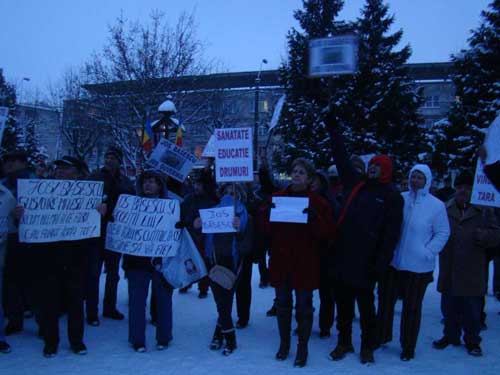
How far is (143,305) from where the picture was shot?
5.27m

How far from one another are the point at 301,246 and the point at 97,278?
10.4 ft

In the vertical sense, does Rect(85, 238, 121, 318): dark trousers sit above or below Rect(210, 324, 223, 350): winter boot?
above

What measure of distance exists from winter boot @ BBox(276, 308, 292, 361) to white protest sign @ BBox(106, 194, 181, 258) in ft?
4.69

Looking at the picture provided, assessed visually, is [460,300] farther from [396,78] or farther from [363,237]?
[396,78]

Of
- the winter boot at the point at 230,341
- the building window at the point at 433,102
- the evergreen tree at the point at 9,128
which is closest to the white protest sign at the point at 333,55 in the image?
the winter boot at the point at 230,341

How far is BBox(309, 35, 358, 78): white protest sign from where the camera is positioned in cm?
510

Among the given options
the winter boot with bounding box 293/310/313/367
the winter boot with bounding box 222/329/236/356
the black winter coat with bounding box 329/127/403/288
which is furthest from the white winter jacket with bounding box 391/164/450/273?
the winter boot with bounding box 222/329/236/356

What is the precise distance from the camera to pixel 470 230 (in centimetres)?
545

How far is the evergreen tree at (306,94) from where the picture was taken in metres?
22.7

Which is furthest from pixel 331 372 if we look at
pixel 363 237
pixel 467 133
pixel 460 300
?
pixel 467 133

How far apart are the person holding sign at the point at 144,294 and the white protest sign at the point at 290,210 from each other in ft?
5.01

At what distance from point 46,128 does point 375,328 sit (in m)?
43.5

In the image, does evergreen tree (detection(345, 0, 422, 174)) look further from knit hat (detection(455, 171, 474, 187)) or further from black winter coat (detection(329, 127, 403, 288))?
black winter coat (detection(329, 127, 403, 288))

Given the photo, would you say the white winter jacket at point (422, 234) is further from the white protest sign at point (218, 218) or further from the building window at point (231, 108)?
the building window at point (231, 108)
